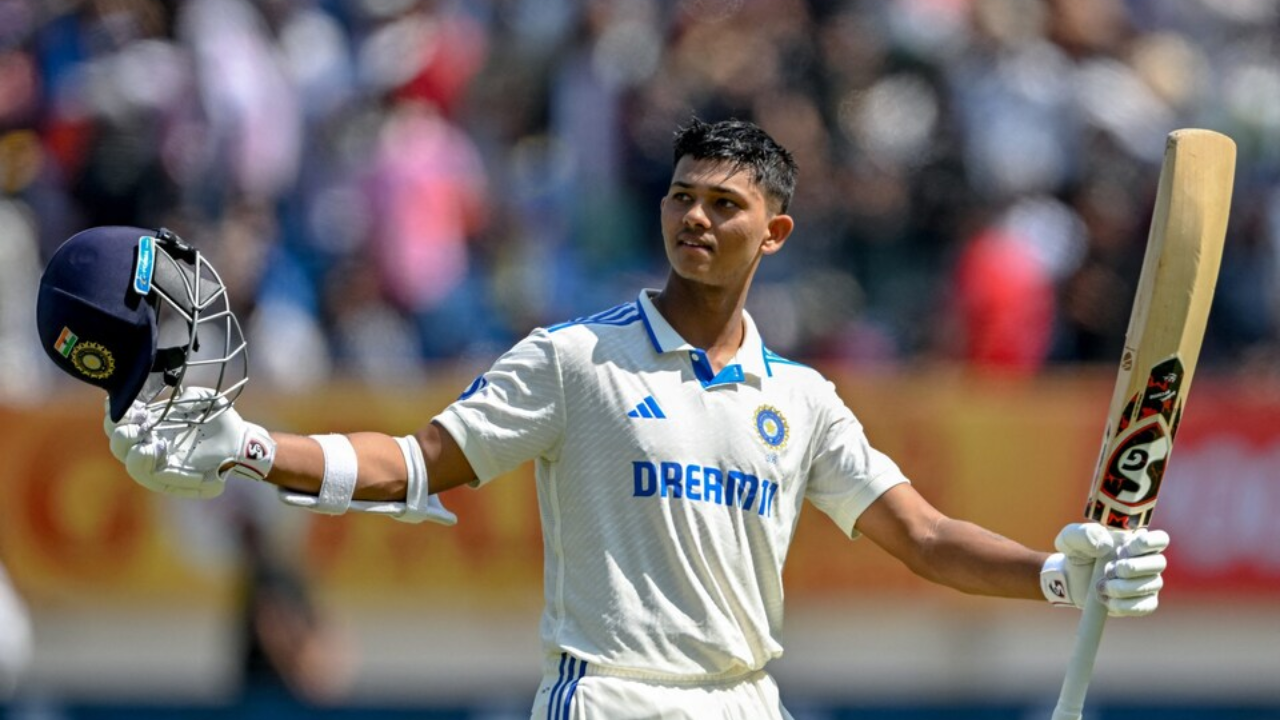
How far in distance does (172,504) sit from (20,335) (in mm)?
1174

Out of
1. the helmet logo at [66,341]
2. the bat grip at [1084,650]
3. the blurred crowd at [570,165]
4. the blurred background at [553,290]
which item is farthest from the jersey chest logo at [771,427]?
the blurred crowd at [570,165]

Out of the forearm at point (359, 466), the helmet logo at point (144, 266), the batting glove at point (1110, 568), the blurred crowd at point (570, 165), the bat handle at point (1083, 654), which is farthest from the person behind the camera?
the blurred crowd at point (570, 165)

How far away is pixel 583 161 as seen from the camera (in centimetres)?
1188

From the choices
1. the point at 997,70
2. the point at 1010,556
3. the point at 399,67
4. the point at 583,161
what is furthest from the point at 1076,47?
the point at 1010,556

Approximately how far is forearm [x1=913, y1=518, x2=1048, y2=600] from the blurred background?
4964mm

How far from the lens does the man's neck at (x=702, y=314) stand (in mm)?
5352

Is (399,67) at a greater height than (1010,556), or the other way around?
(399,67)

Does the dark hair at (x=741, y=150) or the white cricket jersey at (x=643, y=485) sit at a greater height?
the dark hair at (x=741, y=150)

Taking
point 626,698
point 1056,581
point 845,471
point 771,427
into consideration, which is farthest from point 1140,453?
point 626,698

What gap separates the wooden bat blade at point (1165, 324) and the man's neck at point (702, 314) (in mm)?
974

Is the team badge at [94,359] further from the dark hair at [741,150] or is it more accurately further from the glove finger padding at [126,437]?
the dark hair at [741,150]

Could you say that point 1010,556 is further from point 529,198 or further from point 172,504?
point 529,198

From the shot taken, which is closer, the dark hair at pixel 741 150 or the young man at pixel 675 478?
the young man at pixel 675 478

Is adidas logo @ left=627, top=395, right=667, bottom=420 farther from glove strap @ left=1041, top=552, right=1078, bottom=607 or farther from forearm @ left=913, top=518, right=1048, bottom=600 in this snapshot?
glove strap @ left=1041, top=552, right=1078, bottom=607
